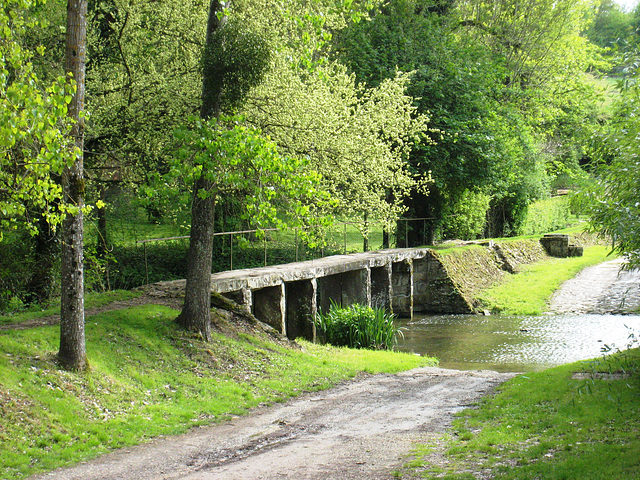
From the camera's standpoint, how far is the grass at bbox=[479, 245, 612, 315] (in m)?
23.9

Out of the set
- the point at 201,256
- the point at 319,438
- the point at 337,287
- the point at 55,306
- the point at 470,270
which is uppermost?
the point at 201,256

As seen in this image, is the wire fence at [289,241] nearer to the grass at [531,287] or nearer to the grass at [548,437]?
the grass at [531,287]

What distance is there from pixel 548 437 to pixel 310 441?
2.94 meters

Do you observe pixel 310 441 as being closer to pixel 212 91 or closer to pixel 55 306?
pixel 212 91

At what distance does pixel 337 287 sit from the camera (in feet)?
67.5

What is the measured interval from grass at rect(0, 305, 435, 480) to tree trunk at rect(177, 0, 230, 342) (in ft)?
1.15

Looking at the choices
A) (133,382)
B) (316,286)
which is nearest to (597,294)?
(316,286)

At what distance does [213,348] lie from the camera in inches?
480

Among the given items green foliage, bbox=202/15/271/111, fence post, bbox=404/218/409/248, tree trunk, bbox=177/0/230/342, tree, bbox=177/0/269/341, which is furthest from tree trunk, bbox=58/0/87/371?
fence post, bbox=404/218/409/248

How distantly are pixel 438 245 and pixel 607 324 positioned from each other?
8.41 m

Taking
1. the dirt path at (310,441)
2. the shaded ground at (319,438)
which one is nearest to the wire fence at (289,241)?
the shaded ground at (319,438)

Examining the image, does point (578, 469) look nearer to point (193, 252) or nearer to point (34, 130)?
point (34, 130)

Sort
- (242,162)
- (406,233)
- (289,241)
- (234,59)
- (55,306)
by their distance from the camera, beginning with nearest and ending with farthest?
(242,162)
(234,59)
(55,306)
(289,241)
(406,233)

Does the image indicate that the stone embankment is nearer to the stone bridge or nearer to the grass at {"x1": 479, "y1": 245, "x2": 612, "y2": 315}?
the stone bridge
